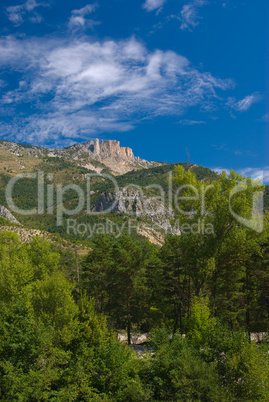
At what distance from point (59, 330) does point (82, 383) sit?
3579 mm

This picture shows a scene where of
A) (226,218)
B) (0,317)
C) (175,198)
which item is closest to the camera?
(0,317)

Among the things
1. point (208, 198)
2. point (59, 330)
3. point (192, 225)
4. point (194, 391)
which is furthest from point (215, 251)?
point (59, 330)

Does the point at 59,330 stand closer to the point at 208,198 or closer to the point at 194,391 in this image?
the point at 194,391

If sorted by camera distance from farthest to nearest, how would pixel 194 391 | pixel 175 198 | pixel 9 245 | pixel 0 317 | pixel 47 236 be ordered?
pixel 47 236, pixel 9 245, pixel 175 198, pixel 0 317, pixel 194 391

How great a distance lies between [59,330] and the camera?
17391 millimetres

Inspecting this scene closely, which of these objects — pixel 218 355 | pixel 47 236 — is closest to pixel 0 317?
pixel 218 355

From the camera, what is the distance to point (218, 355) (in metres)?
15.2

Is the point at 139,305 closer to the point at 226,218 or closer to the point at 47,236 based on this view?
the point at 226,218

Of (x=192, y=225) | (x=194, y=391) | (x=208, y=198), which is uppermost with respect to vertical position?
(x=208, y=198)

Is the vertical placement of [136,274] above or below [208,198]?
below

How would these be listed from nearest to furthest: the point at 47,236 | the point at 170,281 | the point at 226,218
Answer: the point at 226,218, the point at 170,281, the point at 47,236

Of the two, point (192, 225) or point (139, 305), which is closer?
point (192, 225)

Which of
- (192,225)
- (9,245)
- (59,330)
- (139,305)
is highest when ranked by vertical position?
(192,225)

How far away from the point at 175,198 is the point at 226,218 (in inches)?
169
